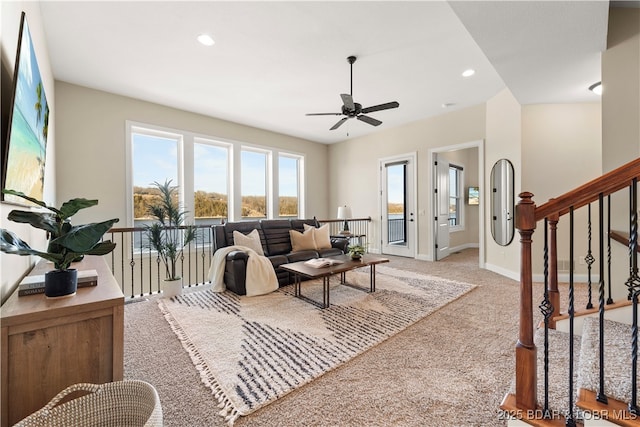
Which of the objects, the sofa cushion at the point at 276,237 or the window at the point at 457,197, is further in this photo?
the window at the point at 457,197

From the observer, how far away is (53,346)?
109cm

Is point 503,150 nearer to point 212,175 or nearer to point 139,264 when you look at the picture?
point 212,175

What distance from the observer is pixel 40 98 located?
202cm

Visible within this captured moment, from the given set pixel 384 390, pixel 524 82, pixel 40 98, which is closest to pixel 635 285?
pixel 384 390

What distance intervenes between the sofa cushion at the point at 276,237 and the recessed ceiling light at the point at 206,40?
2.57 m

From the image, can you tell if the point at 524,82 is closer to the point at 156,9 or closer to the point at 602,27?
the point at 602,27

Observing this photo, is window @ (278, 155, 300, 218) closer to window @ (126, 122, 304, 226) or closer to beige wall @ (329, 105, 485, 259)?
window @ (126, 122, 304, 226)

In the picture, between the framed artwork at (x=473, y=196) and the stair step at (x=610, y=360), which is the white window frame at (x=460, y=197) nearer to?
the framed artwork at (x=473, y=196)

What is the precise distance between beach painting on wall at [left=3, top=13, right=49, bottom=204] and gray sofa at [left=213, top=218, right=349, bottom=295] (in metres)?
1.99

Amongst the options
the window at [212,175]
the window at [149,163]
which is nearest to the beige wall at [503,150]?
the window at [212,175]

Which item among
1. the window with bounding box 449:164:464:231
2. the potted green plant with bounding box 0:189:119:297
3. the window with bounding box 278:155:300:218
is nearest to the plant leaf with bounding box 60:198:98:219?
the potted green plant with bounding box 0:189:119:297

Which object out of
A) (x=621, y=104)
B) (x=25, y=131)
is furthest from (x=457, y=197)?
(x=25, y=131)

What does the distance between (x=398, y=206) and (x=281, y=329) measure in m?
4.66

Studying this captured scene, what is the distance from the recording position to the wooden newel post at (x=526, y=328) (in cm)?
128
